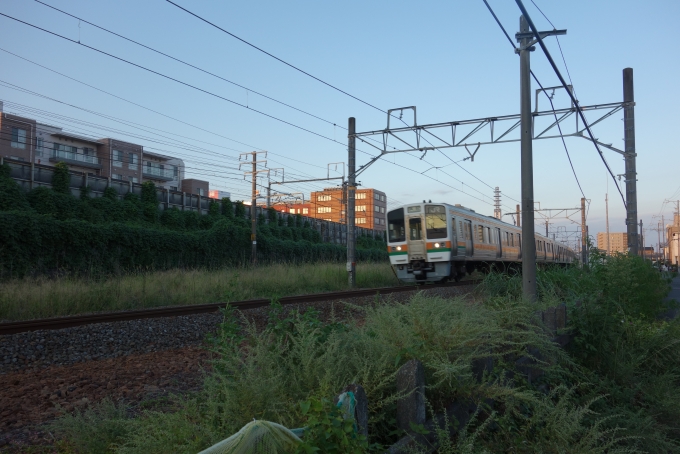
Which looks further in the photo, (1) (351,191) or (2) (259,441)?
(1) (351,191)

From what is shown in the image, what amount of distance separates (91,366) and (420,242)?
15560mm

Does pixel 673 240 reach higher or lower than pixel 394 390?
higher

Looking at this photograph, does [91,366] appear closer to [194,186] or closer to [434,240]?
[434,240]

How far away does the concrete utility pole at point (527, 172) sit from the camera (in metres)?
7.86

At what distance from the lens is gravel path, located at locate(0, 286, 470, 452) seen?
4.36 m

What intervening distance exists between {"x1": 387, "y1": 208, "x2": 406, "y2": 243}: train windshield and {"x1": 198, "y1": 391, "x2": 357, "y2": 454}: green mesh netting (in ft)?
63.5

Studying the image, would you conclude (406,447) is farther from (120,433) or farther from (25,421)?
(25,421)

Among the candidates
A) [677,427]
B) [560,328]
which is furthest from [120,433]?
[677,427]

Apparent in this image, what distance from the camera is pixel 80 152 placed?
189 feet

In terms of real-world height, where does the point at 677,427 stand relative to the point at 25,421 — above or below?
below

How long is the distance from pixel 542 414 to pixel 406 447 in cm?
168

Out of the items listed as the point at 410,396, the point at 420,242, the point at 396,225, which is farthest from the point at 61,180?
the point at 410,396

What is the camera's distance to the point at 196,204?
40406 millimetres

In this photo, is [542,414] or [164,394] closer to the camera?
Result: [542,414]
